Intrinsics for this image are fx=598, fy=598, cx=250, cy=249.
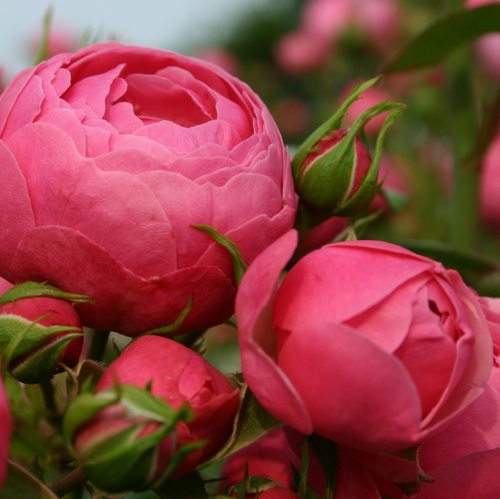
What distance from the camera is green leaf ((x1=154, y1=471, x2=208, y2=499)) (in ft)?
1.12

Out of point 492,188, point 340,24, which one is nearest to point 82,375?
point 492,188

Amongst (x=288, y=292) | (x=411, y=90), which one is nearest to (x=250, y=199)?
(x=288, y=292)

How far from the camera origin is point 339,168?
41 cm

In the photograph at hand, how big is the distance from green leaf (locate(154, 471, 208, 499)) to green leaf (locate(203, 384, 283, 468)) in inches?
1.0

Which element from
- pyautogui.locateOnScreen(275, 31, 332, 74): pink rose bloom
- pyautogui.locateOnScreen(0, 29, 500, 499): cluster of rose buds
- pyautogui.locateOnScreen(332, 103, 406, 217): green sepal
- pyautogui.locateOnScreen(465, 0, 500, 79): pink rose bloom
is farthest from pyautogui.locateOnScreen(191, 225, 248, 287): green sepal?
pyautogui.locateOnScreen(275, 31, 332, 74): pink rose bloom

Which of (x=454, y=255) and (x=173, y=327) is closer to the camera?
(x=173, y=327)

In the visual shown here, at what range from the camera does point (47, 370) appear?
335 millimetres

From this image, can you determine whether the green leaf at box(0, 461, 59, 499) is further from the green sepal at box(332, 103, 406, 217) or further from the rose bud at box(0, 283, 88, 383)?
the green sepal at box(332, 103, 406, 217)

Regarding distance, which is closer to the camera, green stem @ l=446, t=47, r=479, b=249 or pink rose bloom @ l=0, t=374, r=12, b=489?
pink rose bloom @ l=0, t=374, r=12, b=489

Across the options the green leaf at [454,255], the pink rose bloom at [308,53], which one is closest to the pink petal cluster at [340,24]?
the pink rose bloom at [308,53]

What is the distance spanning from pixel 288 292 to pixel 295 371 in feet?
0.17

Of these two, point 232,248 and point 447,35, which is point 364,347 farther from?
point 447,35

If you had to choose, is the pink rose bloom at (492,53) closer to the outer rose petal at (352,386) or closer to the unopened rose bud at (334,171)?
the unopened rose bud at (334,171)

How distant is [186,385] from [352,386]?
0.08m
